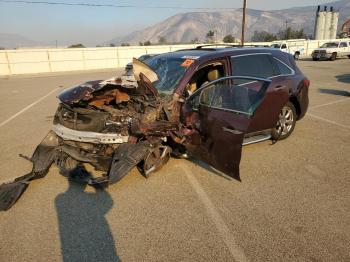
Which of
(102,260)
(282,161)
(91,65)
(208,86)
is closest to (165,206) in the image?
(102,260)

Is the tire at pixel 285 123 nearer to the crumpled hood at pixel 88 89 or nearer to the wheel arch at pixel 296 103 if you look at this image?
the wheel arch at pixel 296 103

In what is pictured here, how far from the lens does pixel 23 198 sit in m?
4.23

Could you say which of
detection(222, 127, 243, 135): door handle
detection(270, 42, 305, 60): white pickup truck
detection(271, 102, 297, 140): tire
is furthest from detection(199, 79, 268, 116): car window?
detection(270, 42, 305, 60): white pickup truck

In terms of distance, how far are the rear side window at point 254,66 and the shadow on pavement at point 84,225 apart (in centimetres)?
301

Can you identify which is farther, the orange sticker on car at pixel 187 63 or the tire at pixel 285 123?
the tire at pixel 285 123

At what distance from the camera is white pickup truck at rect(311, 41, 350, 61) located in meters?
28.6

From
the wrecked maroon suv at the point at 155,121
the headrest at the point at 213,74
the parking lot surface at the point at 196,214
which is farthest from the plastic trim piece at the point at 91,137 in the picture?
the headrest at the point at 213,74

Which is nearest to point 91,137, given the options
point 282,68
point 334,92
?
point 282,68

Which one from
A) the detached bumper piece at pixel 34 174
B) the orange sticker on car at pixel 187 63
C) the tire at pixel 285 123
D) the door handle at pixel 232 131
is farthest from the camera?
the tire at pixel 285 123

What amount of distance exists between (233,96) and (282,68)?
96.1 inches

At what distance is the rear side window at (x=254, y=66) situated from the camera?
5.43 meters

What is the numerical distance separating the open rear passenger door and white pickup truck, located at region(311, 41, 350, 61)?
27810 mm

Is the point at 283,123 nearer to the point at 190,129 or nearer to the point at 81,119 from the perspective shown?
the point at 190,129

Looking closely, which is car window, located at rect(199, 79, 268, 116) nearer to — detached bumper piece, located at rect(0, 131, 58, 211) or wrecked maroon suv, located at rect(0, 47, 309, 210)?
wrecked maroon suv, located at rect(0, 47, 309, 210)
